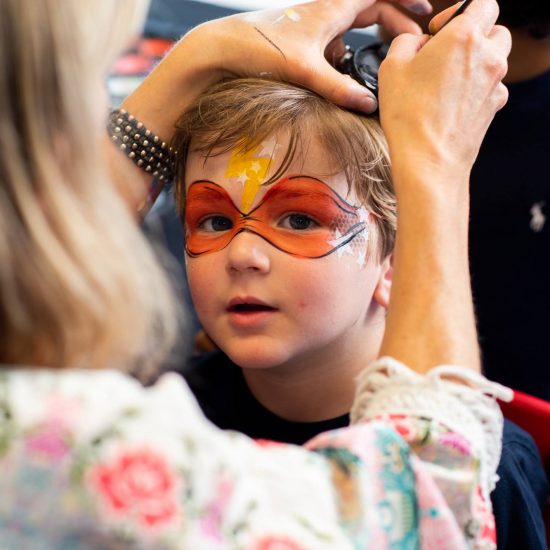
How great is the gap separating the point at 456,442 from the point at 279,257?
0.37 meters

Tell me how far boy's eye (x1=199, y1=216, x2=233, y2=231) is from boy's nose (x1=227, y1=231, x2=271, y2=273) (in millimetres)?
42

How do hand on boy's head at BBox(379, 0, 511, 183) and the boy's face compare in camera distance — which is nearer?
hand on boy's head at BBox(379, 0, 511, 183)

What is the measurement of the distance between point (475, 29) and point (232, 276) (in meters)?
0.38

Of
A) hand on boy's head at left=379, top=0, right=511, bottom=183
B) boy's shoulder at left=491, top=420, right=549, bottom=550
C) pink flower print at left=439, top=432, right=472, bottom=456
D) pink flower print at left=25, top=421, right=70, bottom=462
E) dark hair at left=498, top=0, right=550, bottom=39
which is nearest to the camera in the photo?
pink flower print at left=25, top=421, right=70, bottom=462

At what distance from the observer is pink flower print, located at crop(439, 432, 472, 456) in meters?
0.66

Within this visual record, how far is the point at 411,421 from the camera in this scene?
67cm

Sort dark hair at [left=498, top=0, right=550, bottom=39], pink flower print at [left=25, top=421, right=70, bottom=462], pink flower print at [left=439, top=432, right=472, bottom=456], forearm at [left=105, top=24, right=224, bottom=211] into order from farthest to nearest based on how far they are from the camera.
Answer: dark hair at [left=498, top=0, right=550, bottom=39] < forearm at [left=105, top=24, right=224, bottom=211] < pink flower print at [left=439, top=432, right=472, bottom=456] < pink flower print at [left=25, top=421, right=70, bottom=462]

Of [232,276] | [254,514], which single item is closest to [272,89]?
[232,276]

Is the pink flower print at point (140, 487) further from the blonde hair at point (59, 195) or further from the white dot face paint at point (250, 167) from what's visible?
the white dot face paint at point (250, 167)

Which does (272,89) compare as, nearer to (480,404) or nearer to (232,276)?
(232,276)

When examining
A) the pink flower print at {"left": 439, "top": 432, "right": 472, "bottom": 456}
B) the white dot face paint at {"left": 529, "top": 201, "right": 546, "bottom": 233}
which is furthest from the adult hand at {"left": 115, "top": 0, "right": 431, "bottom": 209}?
the pink flower print at {"left": 439, "top": 432, "right": 472, "bottom": 456}

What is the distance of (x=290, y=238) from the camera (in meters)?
0.99

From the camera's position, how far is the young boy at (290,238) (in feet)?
3.23

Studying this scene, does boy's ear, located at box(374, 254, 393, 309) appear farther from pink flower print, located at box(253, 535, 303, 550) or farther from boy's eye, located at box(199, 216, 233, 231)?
pink flower print, located at box(253, 535, 303, 550)
